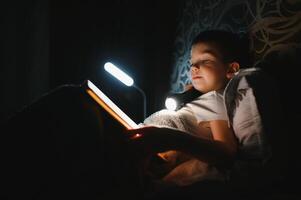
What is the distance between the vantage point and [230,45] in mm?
1364

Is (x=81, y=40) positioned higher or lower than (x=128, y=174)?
higher

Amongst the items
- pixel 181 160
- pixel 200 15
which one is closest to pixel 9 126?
pixel 181 160

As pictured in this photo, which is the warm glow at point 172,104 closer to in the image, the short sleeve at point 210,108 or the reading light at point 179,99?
the reading light at point 179,99

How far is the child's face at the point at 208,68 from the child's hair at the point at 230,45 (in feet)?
0.08

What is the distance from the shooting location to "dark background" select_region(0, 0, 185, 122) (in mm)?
2281

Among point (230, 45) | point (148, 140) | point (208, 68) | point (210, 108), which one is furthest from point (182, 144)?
point (230, 45)

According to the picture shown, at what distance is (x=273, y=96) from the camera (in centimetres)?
107

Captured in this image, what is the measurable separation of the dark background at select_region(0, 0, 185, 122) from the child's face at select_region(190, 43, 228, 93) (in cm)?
83

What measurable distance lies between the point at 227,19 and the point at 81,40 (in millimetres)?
1199

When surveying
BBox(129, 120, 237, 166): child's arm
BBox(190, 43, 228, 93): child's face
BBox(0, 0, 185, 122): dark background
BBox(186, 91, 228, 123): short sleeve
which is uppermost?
BBox(0, 0, 185, 122): dark background

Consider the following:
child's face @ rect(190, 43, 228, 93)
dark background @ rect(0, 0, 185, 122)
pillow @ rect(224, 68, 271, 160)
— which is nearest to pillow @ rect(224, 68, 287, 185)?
pillow @ rect(224, 68, 271, 160)

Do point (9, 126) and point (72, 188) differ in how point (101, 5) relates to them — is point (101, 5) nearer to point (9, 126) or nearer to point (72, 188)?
point (9, 126)

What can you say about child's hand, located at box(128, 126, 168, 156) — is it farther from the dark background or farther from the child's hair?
the dark background

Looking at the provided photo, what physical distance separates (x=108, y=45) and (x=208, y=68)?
1.24 m
